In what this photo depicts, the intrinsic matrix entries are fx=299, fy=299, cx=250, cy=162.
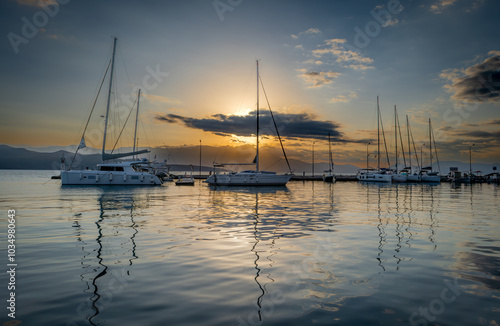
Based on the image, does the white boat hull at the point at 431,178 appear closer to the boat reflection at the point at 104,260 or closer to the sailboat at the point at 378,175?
the sailboat at the point at 378,175

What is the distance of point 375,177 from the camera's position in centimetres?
8500

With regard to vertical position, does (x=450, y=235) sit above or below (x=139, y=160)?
below

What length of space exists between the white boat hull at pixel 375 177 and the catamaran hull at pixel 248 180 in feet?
134

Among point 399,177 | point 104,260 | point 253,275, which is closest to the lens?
point 253,275

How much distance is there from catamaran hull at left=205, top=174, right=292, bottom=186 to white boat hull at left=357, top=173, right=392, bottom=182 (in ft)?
134

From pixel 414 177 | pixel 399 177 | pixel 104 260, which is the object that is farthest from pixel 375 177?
pixel 104 260

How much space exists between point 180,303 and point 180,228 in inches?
328

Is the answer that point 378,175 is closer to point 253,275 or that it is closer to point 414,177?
point 414,177

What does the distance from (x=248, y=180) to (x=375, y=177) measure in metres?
48.6

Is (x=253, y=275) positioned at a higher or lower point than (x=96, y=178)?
lower

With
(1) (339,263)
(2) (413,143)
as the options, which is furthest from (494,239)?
(2) (413,143)

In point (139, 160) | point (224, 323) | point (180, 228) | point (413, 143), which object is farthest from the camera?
point (413, 143)

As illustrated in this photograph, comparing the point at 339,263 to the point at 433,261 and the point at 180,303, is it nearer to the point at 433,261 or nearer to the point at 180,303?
the point at 433,261

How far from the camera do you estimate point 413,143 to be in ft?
301
